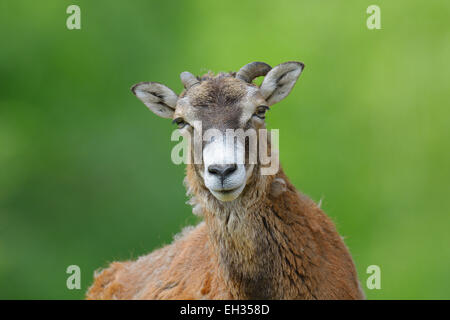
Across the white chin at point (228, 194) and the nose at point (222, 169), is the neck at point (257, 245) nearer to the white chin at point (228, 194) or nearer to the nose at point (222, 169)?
the white chin at point (228, 194)

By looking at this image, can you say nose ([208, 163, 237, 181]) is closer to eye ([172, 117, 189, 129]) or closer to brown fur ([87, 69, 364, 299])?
brown fur ([87, 69, 364, 299])

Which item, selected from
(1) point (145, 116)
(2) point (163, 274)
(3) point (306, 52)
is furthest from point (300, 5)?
(2) point (163, 274)

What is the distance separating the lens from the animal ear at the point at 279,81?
711 cm

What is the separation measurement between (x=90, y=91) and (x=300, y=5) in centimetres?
979

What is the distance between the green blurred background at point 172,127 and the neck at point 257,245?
471 inches

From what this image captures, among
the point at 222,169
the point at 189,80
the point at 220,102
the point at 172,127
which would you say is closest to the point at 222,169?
the point at 222,169

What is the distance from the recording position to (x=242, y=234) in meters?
6.65

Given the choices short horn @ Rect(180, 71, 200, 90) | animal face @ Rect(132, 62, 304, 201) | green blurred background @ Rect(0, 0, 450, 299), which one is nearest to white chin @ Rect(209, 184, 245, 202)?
animal face @ Rect(132, 62, 304, 201)

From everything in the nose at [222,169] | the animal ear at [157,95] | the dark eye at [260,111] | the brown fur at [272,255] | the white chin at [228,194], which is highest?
the animal ear at [157,95]

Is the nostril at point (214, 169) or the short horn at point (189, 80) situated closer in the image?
the nostril at point (214, 169)

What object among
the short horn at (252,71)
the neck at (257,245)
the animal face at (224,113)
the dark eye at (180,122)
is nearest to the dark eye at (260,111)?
the animal face at (224,113)

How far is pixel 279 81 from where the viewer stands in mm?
7211

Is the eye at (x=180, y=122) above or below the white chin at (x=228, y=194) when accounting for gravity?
above

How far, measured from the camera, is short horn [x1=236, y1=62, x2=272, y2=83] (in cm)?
714
